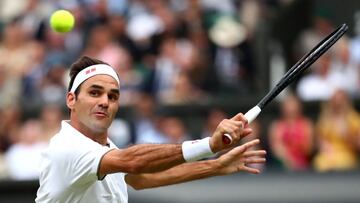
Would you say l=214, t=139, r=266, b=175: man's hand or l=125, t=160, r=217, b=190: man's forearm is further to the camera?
l=125, t=160, r=217, b=190: man's forearm

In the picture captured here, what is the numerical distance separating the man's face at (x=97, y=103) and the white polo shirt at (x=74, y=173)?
0.13 metres

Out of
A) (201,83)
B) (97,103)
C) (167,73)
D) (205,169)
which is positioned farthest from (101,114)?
(201,83)

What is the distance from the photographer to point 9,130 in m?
17.4

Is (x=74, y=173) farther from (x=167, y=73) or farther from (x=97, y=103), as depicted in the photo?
(x=167, y=73)

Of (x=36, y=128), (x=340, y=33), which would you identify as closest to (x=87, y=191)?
(x=340, y=33)

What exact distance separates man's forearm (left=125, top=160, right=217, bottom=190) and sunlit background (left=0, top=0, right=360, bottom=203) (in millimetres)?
4588

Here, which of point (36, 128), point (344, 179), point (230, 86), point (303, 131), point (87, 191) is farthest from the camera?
point (230, 86)

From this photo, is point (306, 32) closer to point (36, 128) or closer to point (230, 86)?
point (230, 86)

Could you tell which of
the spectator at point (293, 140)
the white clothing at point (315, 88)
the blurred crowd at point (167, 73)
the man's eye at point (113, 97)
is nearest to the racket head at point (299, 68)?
the man's eye at point (113, 97)

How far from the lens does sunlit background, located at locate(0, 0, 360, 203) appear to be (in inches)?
591

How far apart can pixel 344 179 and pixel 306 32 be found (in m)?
4.39

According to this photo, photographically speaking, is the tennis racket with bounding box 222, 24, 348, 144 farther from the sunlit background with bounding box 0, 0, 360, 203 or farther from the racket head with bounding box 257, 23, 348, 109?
the sunlit background with bounding box 0, 0, 360, 203

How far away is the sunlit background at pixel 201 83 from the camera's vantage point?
15.0m

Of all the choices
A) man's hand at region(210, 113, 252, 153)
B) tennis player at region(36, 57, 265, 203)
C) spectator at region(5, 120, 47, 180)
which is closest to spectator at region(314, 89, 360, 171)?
spectator at region(5, 120, 47, 180)
